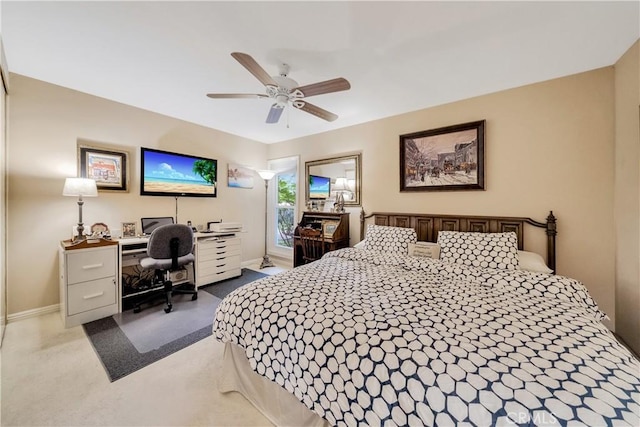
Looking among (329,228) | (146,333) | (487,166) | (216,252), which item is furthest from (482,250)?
(216,252)

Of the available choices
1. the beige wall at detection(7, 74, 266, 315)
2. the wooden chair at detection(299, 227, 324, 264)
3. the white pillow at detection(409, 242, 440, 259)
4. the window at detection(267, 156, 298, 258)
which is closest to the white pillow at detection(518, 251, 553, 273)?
the white pillow at detection(409, 242, 440, 259)

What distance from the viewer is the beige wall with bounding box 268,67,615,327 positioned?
2090 mm

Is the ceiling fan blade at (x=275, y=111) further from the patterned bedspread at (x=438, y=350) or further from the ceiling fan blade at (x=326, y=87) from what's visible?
the patterned bedspread at (x=438, y=350)

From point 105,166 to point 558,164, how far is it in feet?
16.4

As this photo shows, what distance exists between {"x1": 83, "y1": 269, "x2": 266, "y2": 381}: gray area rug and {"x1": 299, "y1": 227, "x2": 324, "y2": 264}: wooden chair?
140 centimetres

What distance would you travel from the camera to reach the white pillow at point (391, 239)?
269 centimetres

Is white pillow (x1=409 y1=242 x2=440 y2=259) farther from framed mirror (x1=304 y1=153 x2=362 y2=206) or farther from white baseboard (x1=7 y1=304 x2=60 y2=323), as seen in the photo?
white baseboard (x1=7 y1=304 x2=60 y2=323)

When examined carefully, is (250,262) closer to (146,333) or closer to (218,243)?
(218,243)

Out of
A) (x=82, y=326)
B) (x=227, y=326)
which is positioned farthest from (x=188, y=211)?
(x=227, y=326)

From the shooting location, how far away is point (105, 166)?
286 centimetres

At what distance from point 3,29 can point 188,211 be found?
2.38 metres

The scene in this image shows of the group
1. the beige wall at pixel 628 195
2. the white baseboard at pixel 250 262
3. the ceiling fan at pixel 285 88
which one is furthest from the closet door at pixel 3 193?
the beige wall at pixel 628 195

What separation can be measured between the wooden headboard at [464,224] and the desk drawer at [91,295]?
3.22 m

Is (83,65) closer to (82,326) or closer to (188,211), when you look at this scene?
(188,211)
